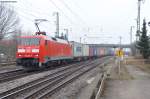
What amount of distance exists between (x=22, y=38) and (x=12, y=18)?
41125mm

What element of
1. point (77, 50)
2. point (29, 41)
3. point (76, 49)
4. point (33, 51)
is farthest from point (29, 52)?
point (77, 50)

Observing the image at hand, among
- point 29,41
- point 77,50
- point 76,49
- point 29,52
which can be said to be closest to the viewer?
point 29,52

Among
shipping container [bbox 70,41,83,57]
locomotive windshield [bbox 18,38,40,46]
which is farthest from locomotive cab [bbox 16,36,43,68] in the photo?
shipping container [bbox 70,41,83,57]

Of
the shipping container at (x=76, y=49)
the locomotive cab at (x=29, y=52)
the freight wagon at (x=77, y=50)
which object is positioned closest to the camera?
the locomotive cab at (x=29, y=52)

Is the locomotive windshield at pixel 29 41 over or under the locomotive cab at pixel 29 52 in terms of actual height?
over

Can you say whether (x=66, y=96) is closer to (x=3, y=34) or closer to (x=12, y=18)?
(x=3, y=34)

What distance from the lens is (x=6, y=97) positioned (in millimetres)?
14555

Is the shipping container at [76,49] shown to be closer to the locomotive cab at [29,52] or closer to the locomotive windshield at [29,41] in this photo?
the locomotive windshield at [29,41]

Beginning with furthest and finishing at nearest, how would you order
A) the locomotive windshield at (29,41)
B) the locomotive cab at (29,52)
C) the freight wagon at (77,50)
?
the freight wagon at (77,50)
the locomotive windshield at (29,41)
the locomotive cab at (29,52)

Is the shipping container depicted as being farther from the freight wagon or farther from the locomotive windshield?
the locomotive windshield

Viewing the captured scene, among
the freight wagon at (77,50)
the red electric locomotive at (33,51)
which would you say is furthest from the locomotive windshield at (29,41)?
the freight wagon at (77,50)

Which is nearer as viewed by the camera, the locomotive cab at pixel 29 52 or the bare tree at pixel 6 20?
the locomotive cab at pixel 29 52

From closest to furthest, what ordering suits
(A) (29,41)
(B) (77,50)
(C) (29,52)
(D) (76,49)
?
1. (C) (29,52)
2. (A) (29,41)
3. (D) (76,49)
4. (B) (77,50)

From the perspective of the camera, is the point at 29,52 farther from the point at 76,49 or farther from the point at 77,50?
the point at 77,50
